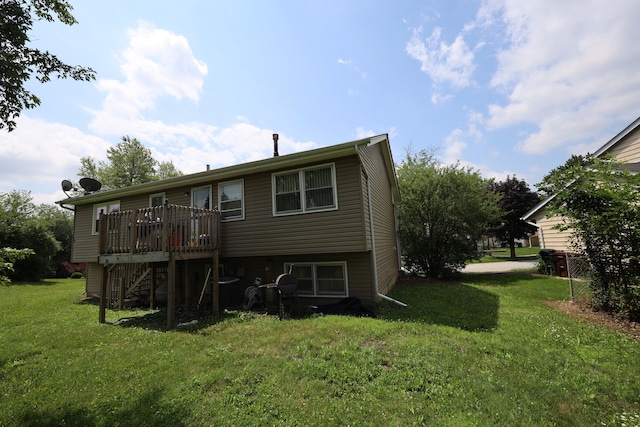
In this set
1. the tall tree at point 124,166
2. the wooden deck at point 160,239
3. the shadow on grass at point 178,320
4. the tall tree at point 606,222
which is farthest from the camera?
the tall tree at point 124,166

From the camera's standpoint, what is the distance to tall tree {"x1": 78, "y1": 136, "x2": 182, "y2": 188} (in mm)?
30906

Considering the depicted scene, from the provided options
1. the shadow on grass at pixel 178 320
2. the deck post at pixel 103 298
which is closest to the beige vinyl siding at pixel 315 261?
the shadow on grass at pixel 178 320

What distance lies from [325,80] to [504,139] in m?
10.4

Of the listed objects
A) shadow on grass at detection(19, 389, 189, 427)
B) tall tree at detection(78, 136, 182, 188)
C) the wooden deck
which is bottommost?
shadow on grass at detection(19, 389, 189, 427)

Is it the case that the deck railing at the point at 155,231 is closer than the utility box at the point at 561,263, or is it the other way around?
the deck railing at the point at 155,231

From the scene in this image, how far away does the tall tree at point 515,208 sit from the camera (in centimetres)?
2744

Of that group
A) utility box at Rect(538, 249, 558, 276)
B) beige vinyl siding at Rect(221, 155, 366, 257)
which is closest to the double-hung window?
beige vinyl siding at Rect(221, 155, 366, 257)

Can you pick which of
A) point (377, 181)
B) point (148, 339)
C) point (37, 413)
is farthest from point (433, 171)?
point (37, 413)

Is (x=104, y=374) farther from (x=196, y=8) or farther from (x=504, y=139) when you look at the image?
(x=504, y=139)

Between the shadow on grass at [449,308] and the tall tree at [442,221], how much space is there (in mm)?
4095

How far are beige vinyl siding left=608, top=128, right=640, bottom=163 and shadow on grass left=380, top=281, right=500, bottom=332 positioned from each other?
7.28 metres

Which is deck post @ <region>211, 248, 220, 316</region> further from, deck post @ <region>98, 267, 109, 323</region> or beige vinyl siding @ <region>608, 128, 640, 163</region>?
beige vinyl siding @ <region>608, 128, 640, 163</region>

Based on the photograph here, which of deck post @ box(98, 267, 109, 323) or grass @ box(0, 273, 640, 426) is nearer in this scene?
grass @ box(0, 273, 640, 426)

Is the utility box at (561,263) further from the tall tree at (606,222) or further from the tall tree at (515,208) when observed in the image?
the tall tree at (515,208)
